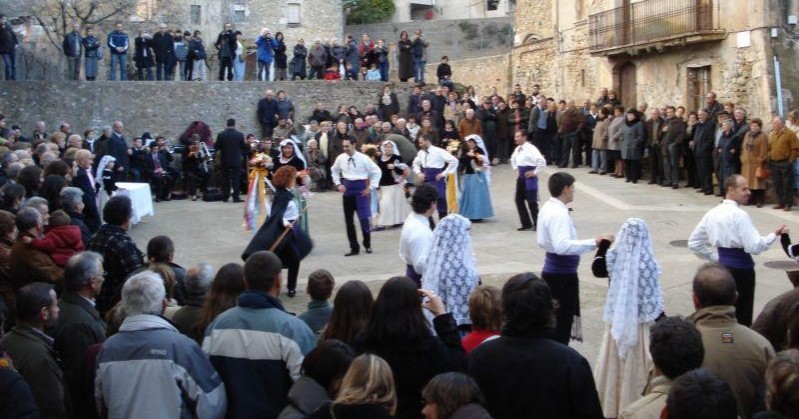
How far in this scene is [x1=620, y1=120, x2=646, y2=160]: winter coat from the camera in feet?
69.8

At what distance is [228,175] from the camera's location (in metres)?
21.2

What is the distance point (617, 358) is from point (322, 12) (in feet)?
121

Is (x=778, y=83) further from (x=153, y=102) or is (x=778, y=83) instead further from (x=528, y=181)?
(x=153, y=102)

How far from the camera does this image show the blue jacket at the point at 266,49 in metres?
27.3

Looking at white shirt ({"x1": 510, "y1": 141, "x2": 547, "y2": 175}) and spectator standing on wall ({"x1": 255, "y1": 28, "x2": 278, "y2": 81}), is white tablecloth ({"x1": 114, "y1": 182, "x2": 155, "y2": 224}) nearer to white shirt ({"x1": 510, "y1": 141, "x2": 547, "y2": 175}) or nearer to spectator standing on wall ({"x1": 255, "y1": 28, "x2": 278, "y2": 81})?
white shirt ({"x1": 510, "y1": 141, "x2": 547, "y2": 175})

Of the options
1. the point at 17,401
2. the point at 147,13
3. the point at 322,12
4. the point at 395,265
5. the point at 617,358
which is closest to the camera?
the point at 17,401

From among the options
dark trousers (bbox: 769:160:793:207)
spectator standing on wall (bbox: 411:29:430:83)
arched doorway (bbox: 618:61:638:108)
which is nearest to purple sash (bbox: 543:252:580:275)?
dark trousers (bbox: 769:160:793:207)

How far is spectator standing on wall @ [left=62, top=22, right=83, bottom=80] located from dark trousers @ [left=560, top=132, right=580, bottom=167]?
1291cm

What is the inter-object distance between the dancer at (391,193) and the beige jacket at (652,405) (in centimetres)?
1202

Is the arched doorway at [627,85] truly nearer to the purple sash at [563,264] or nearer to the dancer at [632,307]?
the purple sash at [563,264]

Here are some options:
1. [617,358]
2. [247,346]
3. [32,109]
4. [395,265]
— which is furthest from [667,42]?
[247,346]

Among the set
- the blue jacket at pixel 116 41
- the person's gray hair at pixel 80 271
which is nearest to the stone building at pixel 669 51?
the blue jacket at pixel 116 41

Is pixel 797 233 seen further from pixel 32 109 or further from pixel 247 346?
pixel 32 109

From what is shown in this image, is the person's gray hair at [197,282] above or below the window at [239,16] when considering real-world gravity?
below
